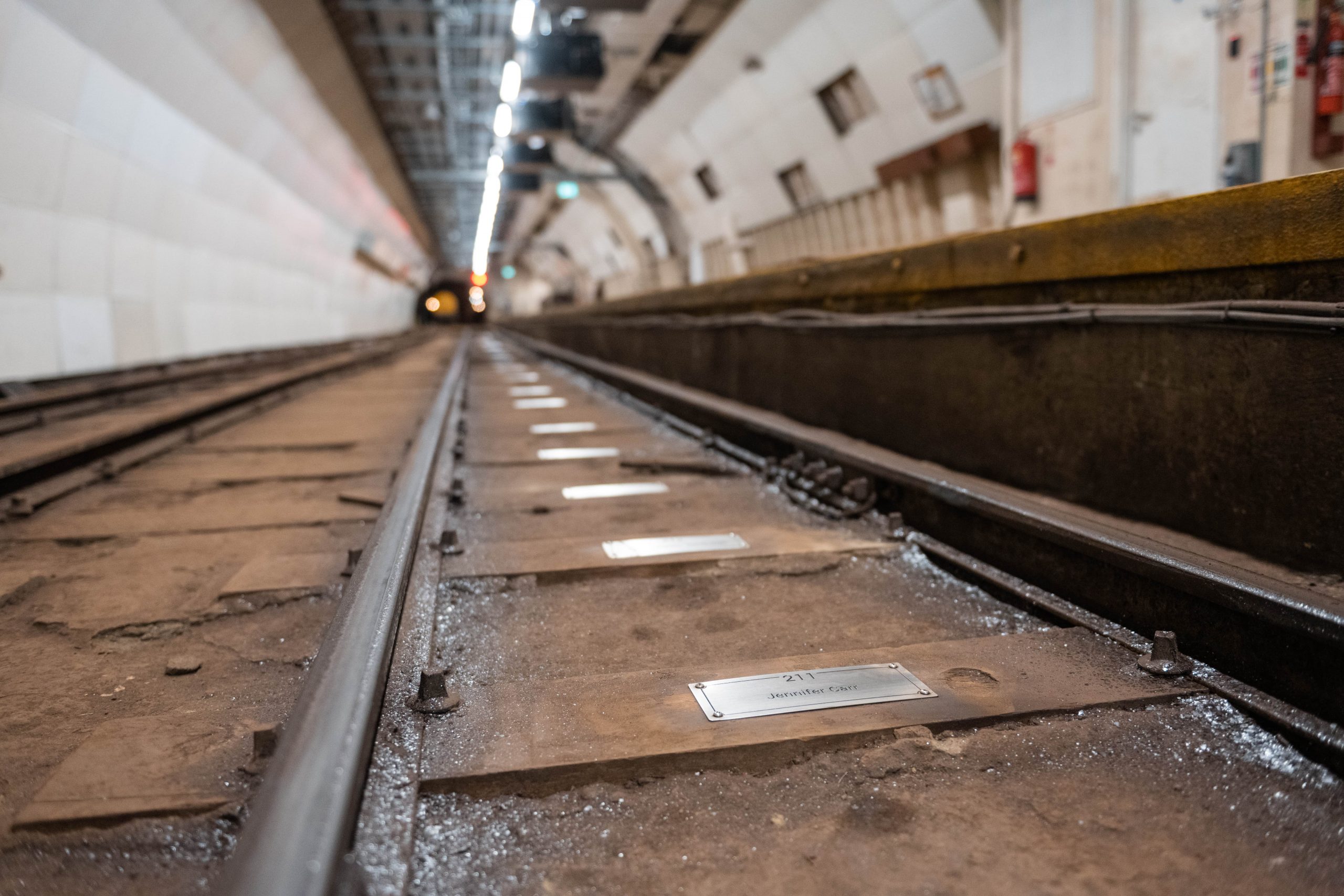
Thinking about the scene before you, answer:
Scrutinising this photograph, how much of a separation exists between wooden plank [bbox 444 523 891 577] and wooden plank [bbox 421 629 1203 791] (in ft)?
2.98

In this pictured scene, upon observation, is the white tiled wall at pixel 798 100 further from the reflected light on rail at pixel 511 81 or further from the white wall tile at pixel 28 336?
the white wall tile at pixel 28 336

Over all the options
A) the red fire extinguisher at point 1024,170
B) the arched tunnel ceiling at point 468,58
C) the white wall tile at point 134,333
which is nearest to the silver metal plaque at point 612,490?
the red fire extinguisher at point 1024,170

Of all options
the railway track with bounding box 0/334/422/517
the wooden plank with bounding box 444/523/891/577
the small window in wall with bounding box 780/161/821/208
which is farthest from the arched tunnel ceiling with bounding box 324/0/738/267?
the wooden plank with bounding box 444/523/891/577

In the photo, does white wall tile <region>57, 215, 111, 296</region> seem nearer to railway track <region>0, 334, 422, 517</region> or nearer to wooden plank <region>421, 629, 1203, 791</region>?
railway track <region>0, 334, 422, 517</region>

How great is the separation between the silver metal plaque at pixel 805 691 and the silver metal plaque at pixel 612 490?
7.62ft

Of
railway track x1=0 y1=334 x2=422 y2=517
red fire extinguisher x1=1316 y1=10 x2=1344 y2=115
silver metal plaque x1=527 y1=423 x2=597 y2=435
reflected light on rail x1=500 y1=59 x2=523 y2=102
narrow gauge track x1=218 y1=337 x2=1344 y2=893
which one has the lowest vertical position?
narrow gauge track x1=218 y1=337 x2=1344 y2=893

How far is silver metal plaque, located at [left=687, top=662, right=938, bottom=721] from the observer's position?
1.88 meters

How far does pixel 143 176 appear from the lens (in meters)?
11.0

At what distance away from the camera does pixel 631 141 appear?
23031 millimetres

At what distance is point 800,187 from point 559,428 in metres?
12.4

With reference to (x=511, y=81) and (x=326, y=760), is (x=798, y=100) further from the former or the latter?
(x=326, y=760)

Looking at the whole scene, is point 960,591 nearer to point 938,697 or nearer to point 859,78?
point 938,697

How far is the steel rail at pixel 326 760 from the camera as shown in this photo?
44.5 inches

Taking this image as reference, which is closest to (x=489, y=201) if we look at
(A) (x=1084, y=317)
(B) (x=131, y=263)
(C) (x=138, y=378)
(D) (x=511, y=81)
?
(D) (x=511, y=81)
